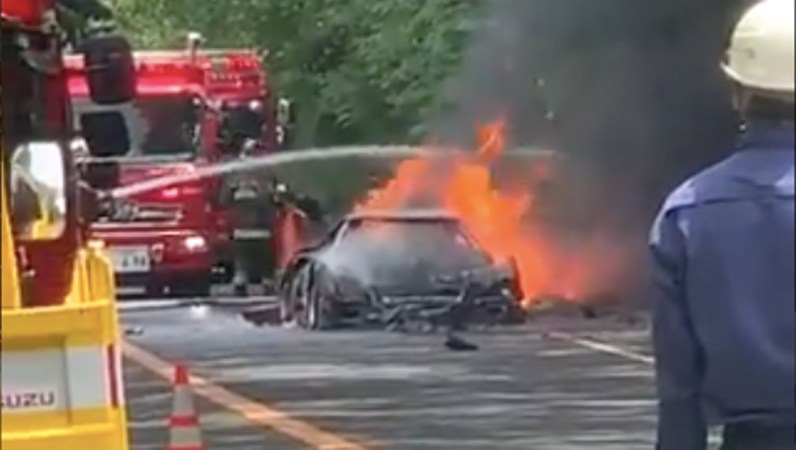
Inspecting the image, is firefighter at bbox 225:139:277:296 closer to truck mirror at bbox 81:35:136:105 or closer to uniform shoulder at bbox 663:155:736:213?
truck mirror at bbox 81:35:136:105

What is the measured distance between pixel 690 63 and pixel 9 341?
80.6 ft

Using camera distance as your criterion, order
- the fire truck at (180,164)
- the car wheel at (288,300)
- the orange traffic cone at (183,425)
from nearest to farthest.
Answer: the orange traffic cone at (183,425) → the car wheel at (288,300) → the fire truck at (180,164)

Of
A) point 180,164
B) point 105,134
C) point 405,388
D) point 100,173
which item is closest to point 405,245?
point 405,388

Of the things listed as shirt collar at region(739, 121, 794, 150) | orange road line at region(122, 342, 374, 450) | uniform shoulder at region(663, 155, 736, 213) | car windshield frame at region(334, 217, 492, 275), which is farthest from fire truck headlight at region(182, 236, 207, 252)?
shirt collar at region(739, 121, 794, 150)

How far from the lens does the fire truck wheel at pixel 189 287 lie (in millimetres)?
34094

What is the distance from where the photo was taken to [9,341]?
790 centimetres

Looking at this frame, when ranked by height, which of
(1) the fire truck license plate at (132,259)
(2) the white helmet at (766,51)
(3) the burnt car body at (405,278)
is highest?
(2) the white helmet at (766,51)

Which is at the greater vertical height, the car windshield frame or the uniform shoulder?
the uniform shoulder

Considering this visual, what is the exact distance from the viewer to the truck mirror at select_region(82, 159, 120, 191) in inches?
452

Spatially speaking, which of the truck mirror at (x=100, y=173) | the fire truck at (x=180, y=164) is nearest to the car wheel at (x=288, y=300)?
the fire truck at (x=180, y=164)

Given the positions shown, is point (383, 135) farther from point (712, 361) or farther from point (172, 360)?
point (712, 361)

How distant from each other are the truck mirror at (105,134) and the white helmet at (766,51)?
20.4ft

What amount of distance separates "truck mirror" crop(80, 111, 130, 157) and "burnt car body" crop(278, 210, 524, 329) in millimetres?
13769

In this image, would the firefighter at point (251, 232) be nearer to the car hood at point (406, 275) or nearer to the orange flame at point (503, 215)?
the orange flame at point (503, 215)
